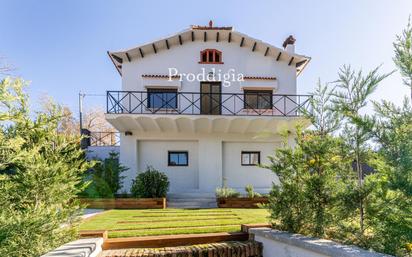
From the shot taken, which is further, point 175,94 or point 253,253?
point 175,94

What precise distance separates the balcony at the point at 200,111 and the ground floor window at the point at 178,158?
1.10 m

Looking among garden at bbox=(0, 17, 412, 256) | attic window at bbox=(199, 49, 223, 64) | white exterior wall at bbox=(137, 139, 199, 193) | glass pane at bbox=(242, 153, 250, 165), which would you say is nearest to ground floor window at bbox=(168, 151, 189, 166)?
white exterior wall at bbox=(137, 139, 199, 193)

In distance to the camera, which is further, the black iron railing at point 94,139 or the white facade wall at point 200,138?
the black iron railing at point 94,139

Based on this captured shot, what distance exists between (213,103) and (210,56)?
2.29m

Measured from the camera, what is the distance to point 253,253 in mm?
4191

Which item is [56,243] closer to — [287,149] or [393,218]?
[287,149]

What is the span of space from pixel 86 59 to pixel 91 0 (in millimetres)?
6504

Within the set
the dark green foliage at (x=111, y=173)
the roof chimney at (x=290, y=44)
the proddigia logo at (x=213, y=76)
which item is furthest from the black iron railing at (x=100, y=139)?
the roof chimney at (x=290, y=44)

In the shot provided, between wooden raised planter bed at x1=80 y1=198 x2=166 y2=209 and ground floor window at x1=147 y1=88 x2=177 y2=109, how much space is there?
4.47 metres

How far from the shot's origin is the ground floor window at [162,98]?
38.5 ft

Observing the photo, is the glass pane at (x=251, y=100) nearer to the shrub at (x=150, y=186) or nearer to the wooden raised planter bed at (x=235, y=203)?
the wooden raised planter bed at (x=235, y=203)

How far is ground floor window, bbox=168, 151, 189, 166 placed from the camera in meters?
11.7

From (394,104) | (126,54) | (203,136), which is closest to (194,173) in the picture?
(203,136)

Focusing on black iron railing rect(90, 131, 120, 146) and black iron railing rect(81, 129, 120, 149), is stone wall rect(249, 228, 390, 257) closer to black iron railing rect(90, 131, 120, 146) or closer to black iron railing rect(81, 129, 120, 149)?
black iron railing rect(81, 129, 120, 149)
